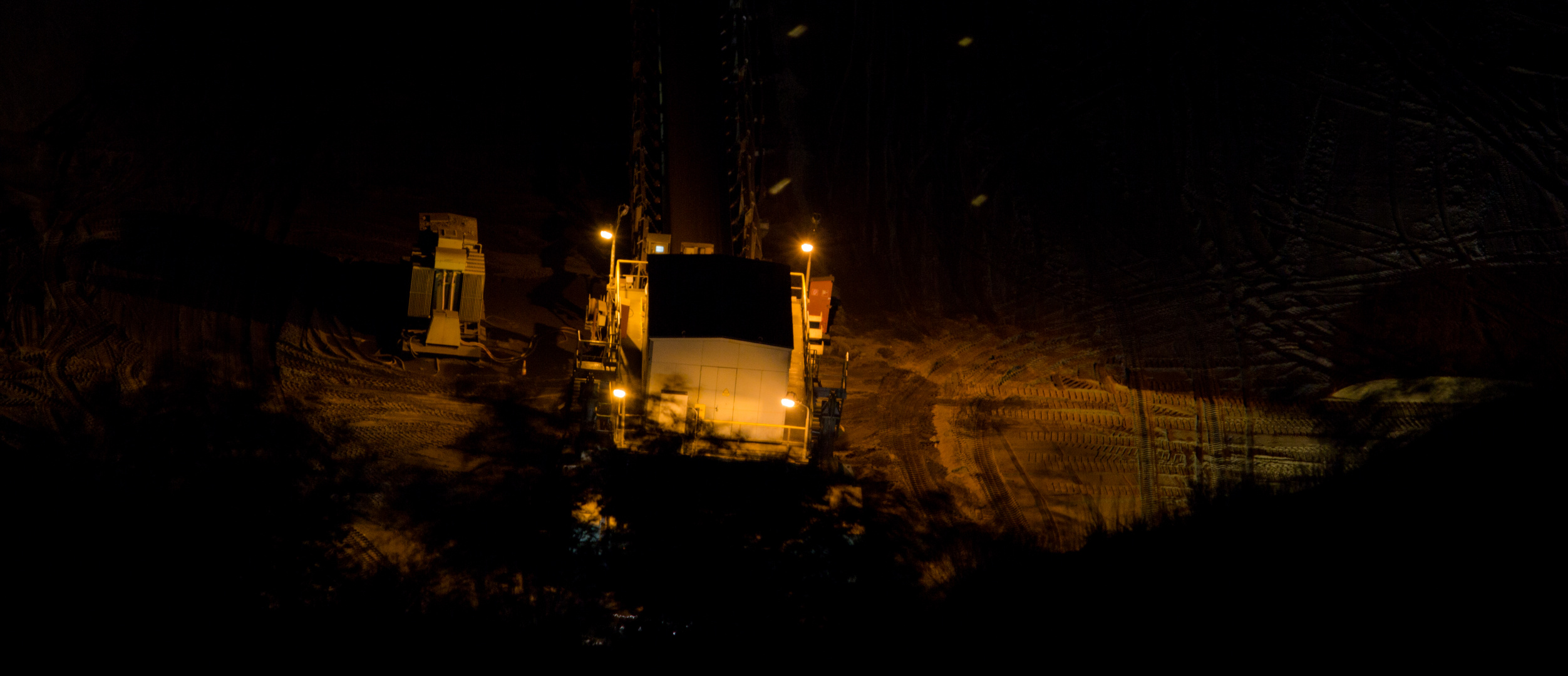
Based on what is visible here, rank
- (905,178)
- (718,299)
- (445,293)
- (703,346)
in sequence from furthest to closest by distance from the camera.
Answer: (905,178) < (445,293) < (718,299) < (703,346)

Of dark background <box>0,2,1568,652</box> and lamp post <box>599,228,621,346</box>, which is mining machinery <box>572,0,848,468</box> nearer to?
lamp post <box>599,228,621,346</box>

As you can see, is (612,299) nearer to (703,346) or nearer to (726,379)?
(703,346)

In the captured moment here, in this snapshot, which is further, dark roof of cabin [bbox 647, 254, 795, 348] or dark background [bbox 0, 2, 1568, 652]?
dark background [bbox 0, 2, 1568, 652]

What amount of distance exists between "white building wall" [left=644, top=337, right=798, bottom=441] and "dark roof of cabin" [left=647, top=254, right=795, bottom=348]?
0.13 meters

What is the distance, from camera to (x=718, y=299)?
11.4m

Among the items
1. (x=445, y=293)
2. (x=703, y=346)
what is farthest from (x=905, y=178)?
(x=445, y=293)

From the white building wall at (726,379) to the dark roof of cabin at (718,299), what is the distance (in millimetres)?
131

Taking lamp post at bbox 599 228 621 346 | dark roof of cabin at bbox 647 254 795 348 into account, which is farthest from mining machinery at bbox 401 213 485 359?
dark roof of cabin at bbox 647 254 795 348

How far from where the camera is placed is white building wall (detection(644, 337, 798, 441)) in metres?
11.2

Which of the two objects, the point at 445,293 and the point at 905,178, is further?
the point at 905,178

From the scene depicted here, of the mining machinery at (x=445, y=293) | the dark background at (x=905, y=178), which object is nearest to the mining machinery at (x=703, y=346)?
the dark background at (x=905, y=178)

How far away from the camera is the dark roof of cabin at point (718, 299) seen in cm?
1124

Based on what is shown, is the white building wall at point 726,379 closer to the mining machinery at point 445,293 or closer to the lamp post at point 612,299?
the lamp post at point 612,299

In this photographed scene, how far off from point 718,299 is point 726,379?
1.05m
